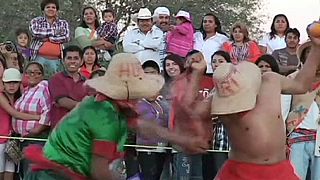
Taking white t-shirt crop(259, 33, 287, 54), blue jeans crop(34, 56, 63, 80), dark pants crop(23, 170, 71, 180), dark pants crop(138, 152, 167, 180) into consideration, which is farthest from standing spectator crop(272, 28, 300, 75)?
dark pants crop(23, 170, 71, 180)

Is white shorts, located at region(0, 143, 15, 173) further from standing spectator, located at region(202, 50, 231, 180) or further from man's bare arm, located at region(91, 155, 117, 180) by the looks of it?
man's bare arm, located at region(91, 155, 117, 180)

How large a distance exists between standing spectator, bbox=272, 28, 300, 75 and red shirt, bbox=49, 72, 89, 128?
2459mm

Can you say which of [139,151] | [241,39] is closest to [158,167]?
[139,151]

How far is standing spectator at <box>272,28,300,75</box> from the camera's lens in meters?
9.41

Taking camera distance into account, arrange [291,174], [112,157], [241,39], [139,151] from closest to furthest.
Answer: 1. [112,157]
2. [291,174]
3. [139,151]
4. [241,39]

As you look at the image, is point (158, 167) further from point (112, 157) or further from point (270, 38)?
point (112, 157)

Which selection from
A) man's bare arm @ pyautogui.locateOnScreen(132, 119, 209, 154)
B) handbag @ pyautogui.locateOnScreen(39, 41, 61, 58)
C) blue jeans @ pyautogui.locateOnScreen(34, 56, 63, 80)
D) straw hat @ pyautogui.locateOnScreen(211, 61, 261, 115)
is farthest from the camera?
handbag @ pyautogui.locateOnScreen(39, 41, 61, 58)

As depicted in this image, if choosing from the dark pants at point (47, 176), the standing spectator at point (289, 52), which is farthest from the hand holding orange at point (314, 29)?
the standing spectator at point (289, 52)

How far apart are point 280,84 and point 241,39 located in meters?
4.08

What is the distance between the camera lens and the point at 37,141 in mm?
8570

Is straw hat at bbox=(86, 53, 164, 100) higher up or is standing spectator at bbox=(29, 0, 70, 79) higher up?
standing spectator at bbox=(29, 0, 70, 79)

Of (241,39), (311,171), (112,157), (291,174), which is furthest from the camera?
(241,39)

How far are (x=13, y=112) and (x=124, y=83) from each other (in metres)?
4.12

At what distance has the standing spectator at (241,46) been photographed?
9498mm
